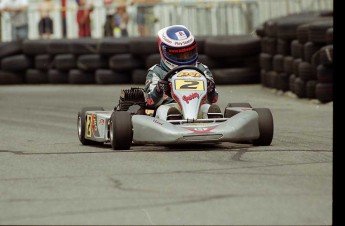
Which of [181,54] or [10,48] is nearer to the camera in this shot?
[181,54]

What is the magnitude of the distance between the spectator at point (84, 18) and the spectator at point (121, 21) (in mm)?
635

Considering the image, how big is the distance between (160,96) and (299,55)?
663 cm

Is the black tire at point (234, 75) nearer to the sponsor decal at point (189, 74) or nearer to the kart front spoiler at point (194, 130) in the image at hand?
the sponsor decal at point (189, 74)

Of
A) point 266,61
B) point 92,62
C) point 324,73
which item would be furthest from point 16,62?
point 324,73

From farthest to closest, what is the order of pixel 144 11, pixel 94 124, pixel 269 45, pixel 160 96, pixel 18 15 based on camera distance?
pixel 18 15 → pixel 144 11 → pixel 269 45 → pixel 94 124 → pixel 160 96

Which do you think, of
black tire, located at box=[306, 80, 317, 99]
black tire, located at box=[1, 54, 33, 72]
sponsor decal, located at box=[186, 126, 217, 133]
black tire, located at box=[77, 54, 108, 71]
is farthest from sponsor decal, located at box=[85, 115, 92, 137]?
black tire, located at box=[1, 54, 33, 72]

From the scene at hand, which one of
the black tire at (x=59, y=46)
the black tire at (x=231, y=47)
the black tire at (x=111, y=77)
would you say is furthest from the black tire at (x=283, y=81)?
the black tire at (x=59, y=46)

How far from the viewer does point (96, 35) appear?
931 inches

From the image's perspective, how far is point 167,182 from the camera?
7648 mm

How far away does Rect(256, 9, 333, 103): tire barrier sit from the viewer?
1542cm

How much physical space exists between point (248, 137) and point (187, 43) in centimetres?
134

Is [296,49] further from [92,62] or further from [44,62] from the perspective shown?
[44,62]

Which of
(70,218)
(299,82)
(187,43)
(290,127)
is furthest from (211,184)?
(299,82)

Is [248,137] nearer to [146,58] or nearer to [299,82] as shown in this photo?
[299,82]
